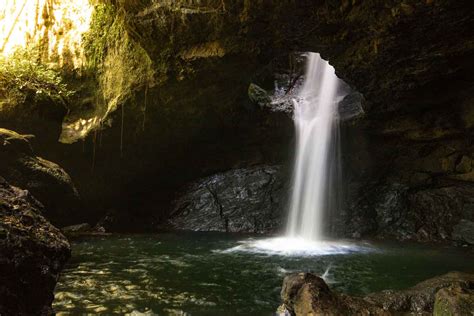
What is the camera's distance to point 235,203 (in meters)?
14.9

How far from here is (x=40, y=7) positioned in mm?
13672

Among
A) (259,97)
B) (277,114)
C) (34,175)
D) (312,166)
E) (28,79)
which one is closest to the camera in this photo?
(34,175)

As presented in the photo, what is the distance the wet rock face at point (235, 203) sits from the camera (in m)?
14.4

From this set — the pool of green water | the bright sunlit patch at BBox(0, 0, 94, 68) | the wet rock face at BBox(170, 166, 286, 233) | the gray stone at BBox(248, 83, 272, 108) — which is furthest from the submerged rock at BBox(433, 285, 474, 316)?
the bright sunlit patch at BBox(0, 0, 94, 68)

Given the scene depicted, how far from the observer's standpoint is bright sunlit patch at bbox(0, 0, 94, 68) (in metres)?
13.1

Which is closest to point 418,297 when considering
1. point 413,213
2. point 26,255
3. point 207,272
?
point 207,272

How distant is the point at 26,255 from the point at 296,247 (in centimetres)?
817

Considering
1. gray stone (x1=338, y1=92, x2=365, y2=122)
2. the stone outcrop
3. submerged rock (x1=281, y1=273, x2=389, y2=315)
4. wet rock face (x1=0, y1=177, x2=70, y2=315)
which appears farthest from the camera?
gray stone (x1=338, y1=92, x2=365, y2=122)

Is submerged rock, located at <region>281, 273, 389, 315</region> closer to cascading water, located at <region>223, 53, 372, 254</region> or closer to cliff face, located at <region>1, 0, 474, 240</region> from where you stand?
cliff face, located at <region>1, 0, 474, 240</region>

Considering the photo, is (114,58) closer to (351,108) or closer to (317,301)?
(351,108)

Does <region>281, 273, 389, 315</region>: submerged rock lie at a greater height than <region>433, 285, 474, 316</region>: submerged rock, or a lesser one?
lesser

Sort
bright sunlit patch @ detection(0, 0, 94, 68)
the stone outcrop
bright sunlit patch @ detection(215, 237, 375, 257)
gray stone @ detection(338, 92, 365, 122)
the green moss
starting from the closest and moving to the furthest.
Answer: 1. the stone outcrop
2. bright sunlit patch @ detection(215, 237, 375, 257)
3. the green moss
4. gray stone @ detection(338, 92, 365, 122)
5. bright sunlit patch @ detection(0, 0, 94, 68)

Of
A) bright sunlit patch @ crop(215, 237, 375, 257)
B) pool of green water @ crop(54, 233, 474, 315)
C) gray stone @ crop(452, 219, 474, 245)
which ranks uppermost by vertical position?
gray stone @ crop(452, 219, 474, 245)

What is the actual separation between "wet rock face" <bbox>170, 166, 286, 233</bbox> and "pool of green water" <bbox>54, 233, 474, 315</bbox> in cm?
298
